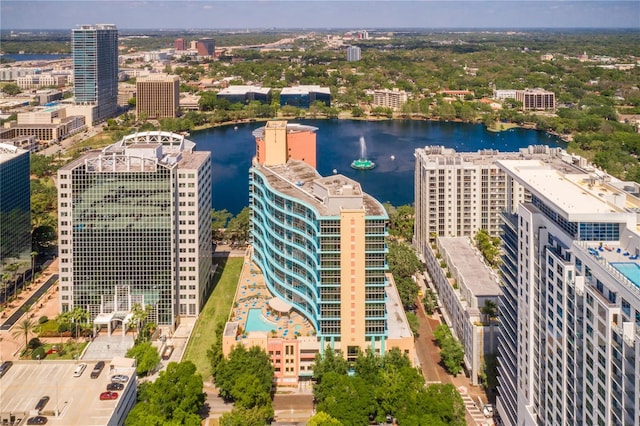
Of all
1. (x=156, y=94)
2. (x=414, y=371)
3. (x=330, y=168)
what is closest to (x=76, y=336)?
(x=414, y=371)

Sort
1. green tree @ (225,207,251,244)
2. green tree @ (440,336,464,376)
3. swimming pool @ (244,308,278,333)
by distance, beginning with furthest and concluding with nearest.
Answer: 1. green tree @ (225,207,251,244)
2. swimming pool @ (244,308,278,333)
3. green tree @ (440,336,464,376)

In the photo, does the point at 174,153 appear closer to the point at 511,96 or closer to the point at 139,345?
the point at 139,345

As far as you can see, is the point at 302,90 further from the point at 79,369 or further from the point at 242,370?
the point at 79,369

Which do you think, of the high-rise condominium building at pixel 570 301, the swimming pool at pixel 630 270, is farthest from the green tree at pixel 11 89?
the swimming pool at pixel 630 270

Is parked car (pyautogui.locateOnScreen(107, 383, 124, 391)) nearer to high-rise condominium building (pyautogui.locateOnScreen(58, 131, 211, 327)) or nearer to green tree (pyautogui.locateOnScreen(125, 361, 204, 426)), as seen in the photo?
green tree (pyautogui.locateOnScreen(125, 361, 204, 426))

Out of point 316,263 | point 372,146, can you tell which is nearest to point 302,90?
point 372,146

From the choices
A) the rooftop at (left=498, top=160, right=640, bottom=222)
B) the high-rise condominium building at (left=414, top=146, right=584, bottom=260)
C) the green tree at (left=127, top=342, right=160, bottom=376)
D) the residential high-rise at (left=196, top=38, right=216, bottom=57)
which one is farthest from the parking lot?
the residential high-rise at (left=196, top=38, right=216, bottom=57)

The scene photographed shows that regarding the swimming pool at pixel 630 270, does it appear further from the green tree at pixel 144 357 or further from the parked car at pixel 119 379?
the green tree at pixel 144 357
